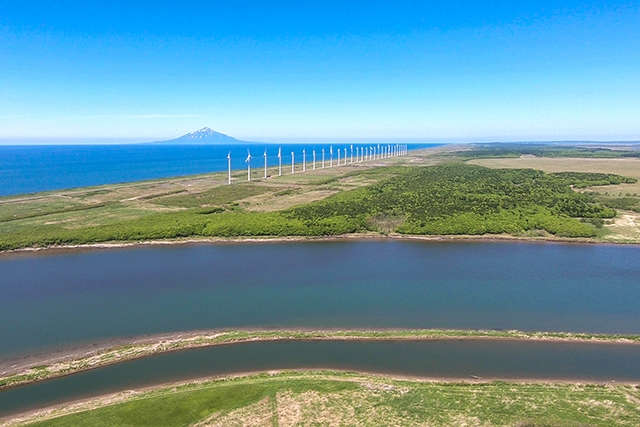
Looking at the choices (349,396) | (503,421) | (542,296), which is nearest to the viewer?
(503,421)

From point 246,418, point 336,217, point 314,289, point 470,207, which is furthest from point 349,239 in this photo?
point 246,418

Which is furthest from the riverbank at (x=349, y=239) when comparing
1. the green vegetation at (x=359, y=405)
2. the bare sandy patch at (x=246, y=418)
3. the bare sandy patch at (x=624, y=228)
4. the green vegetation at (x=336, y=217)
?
the bare sandy patch at (x=246, y=418)

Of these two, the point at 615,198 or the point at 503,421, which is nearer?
the point at 503,421

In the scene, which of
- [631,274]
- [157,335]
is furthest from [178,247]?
[631,274]

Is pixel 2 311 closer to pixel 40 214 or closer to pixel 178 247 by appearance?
pixel 178 247

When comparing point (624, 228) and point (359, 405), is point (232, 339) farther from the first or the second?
point (624, 228)

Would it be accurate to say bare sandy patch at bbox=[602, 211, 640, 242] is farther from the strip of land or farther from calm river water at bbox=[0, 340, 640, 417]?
calm river water at bbox=[0, 340, 640, 417]

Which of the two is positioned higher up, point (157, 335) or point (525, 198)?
point (525, 198)
